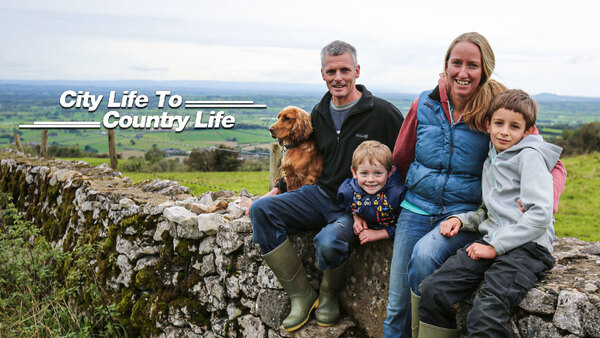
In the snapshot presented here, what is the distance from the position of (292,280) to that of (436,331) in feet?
4.97

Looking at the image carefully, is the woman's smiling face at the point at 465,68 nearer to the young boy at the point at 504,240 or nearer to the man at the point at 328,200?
the young boy at the point at 504,240

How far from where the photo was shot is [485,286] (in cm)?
280

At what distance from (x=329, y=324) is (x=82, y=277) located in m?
4.23

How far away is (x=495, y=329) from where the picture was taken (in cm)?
269

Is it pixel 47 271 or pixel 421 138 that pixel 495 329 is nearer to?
pixel 421 138

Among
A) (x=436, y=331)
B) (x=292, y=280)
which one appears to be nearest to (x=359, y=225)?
(x=292, y=280)

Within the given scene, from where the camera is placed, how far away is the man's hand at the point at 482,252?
2.89 metres

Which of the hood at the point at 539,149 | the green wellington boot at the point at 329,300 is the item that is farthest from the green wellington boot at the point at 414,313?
the hood at the point at 539,149

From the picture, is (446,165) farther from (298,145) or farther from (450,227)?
(298,145)

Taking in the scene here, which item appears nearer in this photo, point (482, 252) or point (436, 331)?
point (482, 252)

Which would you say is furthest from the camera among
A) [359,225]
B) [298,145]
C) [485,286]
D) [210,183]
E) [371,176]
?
[210,183]

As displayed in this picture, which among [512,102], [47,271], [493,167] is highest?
[512,102]

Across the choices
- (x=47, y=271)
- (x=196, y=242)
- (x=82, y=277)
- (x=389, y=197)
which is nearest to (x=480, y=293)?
(x=389, y=197)

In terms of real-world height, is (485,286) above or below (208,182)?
above
